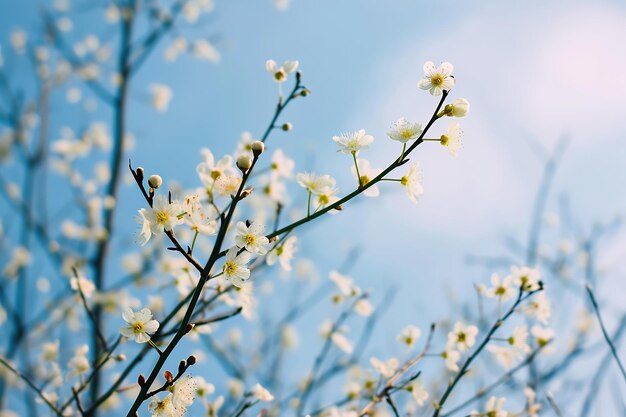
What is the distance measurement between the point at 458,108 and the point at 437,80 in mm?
129

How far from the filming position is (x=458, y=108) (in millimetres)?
1406

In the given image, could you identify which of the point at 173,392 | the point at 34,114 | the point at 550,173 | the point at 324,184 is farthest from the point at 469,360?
the point at 34,114

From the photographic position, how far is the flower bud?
1.40 m

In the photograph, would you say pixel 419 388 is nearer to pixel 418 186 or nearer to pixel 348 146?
pixel 418 186

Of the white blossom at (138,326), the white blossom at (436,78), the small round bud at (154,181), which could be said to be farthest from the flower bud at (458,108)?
the white blossom at (138,326)

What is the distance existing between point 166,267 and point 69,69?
3.32 m

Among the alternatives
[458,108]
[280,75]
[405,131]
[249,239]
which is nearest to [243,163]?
[249,239]

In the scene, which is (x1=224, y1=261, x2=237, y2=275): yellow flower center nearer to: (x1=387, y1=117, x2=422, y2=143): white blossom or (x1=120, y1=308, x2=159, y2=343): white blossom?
(x1=120, y1=308, x2=159, y2=343): white blossom

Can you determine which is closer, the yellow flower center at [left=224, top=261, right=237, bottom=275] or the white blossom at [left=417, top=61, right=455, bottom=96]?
the yellow flower center at [left=224, top=261, right=237, bottom=275]

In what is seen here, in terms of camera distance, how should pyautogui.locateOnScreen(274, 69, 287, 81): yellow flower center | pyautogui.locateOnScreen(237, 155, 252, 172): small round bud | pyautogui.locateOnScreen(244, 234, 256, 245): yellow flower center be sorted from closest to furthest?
pyautogui.locateOnScreen(237, 155, 252, 172): small round bud → pyautogui.locateOnScreen(244, 234, 256, 245): yellow flower center → pyautogui.locateOnScreen(274, 69, 287, 81): yellow flower center

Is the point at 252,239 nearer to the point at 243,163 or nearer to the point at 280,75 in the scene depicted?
the point at 243,163

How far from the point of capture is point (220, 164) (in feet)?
6.14

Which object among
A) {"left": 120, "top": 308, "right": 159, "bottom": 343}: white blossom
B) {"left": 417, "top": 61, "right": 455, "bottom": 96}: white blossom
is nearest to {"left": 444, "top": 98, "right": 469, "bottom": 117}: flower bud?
{"left": 417, "top": 61, "right": 455, "bottom": 96}: white blossom

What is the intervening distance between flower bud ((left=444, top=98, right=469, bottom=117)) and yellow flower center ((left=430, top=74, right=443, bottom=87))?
0.33 ft
